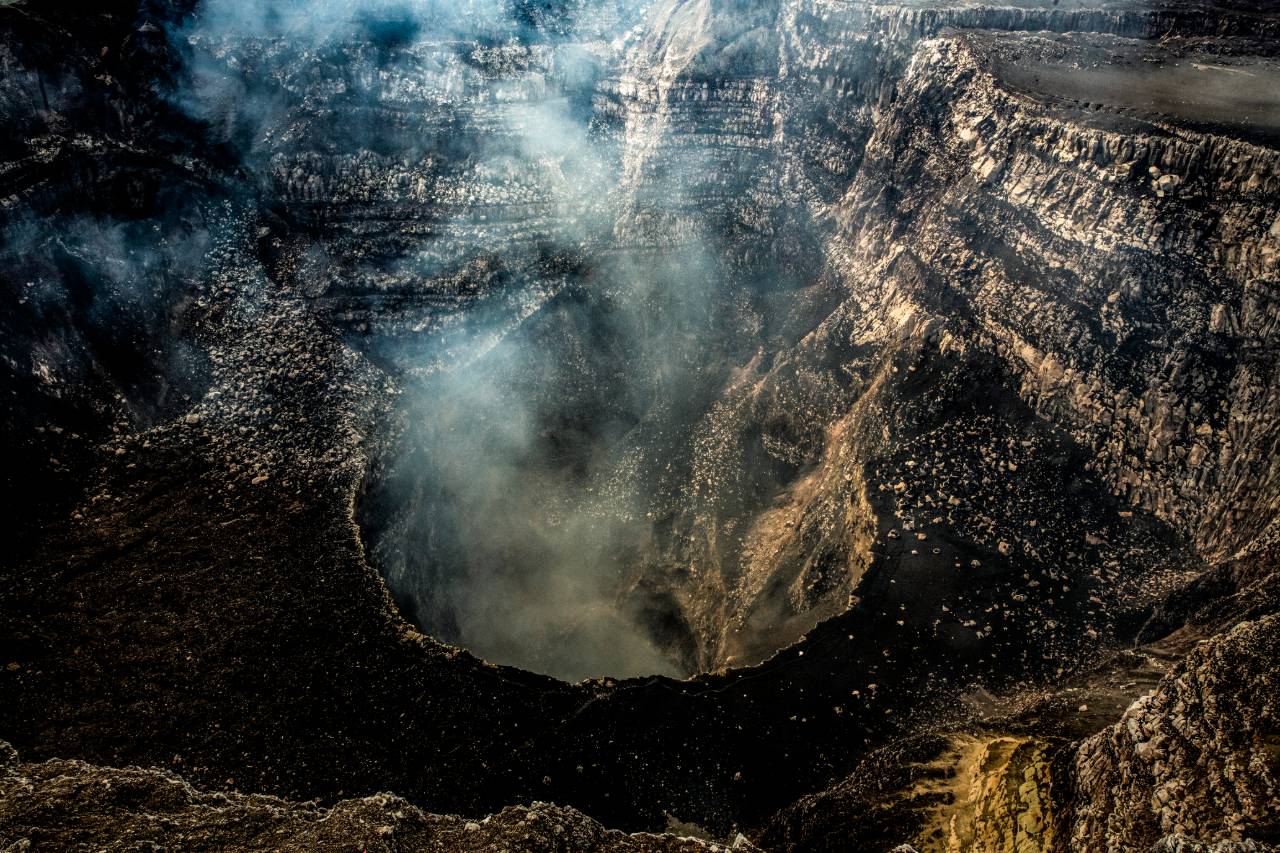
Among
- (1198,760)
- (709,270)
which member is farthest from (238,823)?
(709,270)

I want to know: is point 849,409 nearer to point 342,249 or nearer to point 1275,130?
point 1275,130

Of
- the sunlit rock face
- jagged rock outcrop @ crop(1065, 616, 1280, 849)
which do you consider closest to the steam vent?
jagged rock outcrop @ crop(1065, 616, 1280, 849)

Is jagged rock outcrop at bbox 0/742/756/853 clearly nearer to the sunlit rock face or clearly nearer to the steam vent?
the steam vent

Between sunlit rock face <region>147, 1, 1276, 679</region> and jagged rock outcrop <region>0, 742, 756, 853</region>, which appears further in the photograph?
sunlit rock face <region>147, 1, 1276, 679</region>

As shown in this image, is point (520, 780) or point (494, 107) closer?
point (520, 780)

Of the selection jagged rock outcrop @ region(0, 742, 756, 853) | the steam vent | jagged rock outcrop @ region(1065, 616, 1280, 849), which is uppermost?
the steam vent

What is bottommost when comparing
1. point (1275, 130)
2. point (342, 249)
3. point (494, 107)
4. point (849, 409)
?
point (1275, 130)

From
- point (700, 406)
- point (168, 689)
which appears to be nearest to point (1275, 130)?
point (700, 406)

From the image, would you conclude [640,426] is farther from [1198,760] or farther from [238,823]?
[1198,760]

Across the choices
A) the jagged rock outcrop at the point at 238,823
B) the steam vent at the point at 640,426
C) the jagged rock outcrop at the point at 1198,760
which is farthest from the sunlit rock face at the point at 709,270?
the jagged rock outcrop at the point at 1198,760

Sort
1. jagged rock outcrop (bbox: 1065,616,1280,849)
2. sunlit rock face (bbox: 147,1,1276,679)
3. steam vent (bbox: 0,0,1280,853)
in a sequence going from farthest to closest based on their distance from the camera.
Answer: sunlit rock face (bbox: 147,1,1276,679) → steam vent (bbox: 0,0,1280,853) → jagged rock outcrop (bbox: 1065,616,1280,849)
